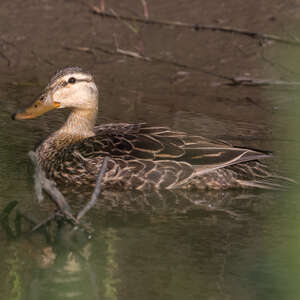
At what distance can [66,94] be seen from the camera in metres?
6.80

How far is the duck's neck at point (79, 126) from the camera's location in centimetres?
689

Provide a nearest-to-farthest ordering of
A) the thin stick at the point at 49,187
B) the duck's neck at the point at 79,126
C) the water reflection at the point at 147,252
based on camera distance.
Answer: the thin stick at the point at 49,187 → the water reflection at the point at 147,252 → the duck's neck at the point at 79,126

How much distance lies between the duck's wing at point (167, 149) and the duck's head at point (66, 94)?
0.57 metres

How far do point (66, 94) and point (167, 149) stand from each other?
1214 mm

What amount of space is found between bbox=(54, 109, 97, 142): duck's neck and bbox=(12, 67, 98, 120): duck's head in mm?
48

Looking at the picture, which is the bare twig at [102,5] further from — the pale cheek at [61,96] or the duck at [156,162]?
the duck at [156,162]

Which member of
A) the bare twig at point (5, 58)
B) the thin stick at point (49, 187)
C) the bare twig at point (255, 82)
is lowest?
the thin stick at point (49, 187)

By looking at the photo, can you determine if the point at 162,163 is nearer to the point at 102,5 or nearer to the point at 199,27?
the point at 199,27

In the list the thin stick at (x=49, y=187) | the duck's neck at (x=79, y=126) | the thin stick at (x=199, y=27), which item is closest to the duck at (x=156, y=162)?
the duck's neck at (x=79, y=126)

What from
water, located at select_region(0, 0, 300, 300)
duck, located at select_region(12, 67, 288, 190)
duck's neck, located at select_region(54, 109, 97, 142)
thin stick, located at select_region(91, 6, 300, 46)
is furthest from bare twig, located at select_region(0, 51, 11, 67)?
duck, located at select_region(12, 67, 288, 190)

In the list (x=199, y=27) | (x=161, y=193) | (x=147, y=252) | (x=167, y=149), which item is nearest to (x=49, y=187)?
(x=147, y=252)

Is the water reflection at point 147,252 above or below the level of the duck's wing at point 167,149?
below

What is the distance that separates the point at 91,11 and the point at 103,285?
759 centimetres

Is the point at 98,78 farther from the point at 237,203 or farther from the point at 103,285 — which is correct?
the point at 103,285
